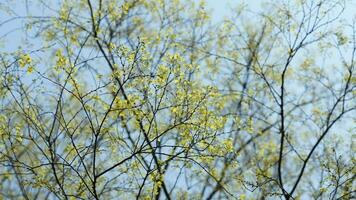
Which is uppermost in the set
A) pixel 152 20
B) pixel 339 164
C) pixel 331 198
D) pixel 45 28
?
pixel 152 20

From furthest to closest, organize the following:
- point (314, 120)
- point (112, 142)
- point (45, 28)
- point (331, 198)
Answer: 1. point (314, 120)
2. point (45, 28)
3. point (331, 198)
4. point (112, 142)

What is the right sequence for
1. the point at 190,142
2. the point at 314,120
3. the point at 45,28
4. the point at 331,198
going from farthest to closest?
the point at 314,120 < the point at 45,28 < the point at 331,198 < the point at 190,142

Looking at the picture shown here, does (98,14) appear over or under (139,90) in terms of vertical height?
over

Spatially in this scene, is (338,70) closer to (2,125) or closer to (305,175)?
(305,175)

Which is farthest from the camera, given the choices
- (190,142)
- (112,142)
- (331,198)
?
(331,198)

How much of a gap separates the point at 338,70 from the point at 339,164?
7.55 feet

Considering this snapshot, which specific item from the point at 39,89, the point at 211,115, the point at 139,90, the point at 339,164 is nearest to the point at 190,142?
the point at 211,115

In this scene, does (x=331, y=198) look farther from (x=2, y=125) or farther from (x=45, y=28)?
(x=45, y=28)

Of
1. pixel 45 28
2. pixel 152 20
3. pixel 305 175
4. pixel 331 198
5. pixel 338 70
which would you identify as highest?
pixel 152 20

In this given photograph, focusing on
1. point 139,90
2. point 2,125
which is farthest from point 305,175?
point 2,125

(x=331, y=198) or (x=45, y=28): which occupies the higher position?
(x=45, y=28)

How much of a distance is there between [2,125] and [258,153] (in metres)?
6.48

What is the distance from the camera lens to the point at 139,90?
607 cm

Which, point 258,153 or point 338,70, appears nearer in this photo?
point 338,70
